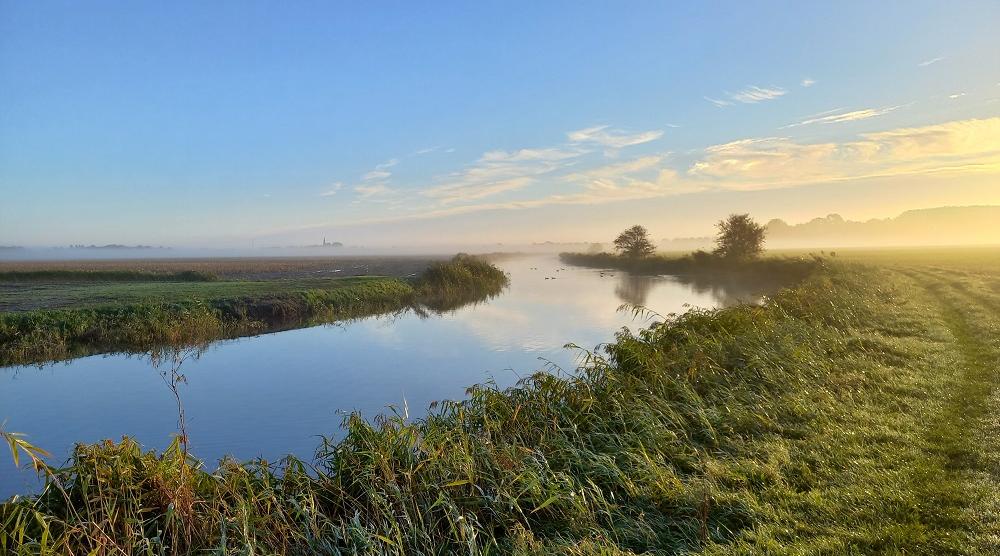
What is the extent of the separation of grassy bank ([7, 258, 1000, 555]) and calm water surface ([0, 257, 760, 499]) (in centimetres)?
157

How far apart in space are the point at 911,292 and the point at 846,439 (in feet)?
74.2

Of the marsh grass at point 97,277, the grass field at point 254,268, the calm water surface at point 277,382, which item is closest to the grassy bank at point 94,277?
the marsh grass at point 97,277

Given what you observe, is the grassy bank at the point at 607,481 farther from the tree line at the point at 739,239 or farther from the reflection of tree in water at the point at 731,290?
the tree line at the point at 739,239

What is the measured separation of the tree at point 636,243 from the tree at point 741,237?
1628cm

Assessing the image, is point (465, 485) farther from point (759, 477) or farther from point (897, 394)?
point (897, 394)

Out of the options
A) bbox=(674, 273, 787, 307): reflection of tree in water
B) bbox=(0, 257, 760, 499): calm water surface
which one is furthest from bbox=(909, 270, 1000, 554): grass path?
bbox=(674, 273, 787, 307): reflection of tree in water

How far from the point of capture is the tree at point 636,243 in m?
74.6

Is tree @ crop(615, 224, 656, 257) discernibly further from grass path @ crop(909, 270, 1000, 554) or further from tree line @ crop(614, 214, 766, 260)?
grass path @ crop(909, 270, 1000, 554)

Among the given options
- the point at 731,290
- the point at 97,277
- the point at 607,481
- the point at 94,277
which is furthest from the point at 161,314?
the point at 94,277

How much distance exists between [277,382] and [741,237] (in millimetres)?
54242

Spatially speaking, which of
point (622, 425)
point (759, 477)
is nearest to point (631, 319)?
point (622, 425)

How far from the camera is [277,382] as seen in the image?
47.3 ft

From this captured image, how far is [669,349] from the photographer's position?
12.6 m

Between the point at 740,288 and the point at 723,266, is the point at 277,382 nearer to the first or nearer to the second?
the point at 740,288
